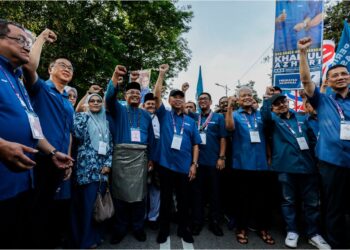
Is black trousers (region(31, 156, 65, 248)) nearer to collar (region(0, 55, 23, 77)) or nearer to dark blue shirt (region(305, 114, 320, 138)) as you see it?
collar (region(0, 55, 23, 77))

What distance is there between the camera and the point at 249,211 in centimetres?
→ 382

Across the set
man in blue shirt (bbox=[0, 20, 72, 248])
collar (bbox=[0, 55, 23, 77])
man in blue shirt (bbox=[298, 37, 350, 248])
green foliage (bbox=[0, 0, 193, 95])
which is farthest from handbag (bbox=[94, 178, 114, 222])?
green foliage (bbox=[0, 0, 193, 95])

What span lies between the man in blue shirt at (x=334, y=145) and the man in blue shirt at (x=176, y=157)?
1.70 meters

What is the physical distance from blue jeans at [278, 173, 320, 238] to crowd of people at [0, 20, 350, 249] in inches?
0.5

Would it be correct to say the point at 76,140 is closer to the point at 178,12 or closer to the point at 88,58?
the point at 88,58

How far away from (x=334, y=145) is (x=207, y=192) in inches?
84.7

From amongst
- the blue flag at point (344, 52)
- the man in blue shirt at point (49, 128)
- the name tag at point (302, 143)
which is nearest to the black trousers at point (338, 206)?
the name tag at point (302, 143)

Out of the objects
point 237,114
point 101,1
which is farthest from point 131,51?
point 237,114

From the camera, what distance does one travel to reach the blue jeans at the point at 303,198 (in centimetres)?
344

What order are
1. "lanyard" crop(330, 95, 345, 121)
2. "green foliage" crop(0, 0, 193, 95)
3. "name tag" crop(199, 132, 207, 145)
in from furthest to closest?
"green foliage" crop(0, 0, 193, 95) < "name tag" crop(199, 132, 207, 145) < "lanyard" crop(330, 95, 345, 121)

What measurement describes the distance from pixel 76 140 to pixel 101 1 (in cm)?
1067

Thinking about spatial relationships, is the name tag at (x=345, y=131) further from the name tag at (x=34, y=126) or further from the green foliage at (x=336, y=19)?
the green foliage at (x=336, y=19)

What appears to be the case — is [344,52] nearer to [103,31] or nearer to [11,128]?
[11,128]

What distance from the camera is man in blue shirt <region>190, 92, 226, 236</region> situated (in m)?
3.88
